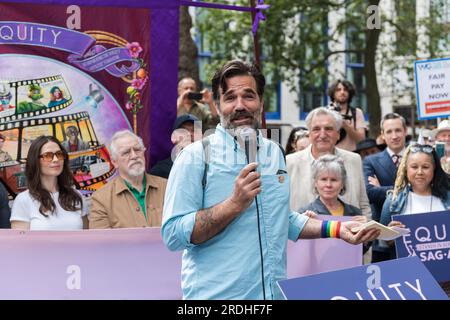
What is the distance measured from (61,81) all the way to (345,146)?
11.7 ft

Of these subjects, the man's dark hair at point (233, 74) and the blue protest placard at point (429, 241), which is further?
the blue protest placard at point (429, 241)

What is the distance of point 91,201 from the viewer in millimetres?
5742

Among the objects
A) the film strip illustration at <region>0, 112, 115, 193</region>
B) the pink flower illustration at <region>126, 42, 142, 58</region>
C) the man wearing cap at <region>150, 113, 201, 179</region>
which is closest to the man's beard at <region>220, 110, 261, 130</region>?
the man wearing cap at <region>150, 113, 201, 179</region>

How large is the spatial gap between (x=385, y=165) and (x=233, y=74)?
164 inches

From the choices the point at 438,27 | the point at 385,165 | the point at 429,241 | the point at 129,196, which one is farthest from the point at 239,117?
the point at 438,27

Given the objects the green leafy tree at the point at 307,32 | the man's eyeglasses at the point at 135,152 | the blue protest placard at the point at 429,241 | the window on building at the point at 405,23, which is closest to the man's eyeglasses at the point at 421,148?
the blue protest placard at the point at 429,241

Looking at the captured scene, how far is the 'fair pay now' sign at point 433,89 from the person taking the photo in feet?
27.0

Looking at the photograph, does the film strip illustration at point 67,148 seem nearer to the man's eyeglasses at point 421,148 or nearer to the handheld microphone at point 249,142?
the man's eyeglasses at point 421,148

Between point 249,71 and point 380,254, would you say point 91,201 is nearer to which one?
point 380,254

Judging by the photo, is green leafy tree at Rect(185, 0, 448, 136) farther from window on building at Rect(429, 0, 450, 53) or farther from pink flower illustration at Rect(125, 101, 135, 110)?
pink flower illustration at Rect(125, 101, 135, 110)

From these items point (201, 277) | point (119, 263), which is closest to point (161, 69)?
point (119, 263)

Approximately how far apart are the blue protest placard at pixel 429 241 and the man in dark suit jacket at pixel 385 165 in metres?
1.16

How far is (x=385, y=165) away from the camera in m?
7.34

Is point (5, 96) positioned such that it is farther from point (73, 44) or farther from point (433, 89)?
point (433, 89)
